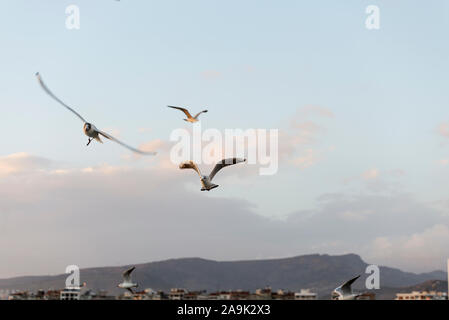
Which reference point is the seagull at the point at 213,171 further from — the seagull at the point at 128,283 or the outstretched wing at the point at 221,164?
the seagull at the point at 128,283

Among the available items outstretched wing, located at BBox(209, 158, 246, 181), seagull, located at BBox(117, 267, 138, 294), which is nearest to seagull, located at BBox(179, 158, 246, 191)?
outstretched wing, located at BBox(209, 158, 246, 181)

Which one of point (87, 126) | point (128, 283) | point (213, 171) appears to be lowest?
point (128, 283)

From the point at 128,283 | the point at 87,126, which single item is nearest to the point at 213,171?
the point at 87,126

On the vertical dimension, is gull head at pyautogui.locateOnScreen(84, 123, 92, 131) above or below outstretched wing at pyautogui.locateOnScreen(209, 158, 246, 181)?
above

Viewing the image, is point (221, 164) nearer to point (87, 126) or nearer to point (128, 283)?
point (87, 126)

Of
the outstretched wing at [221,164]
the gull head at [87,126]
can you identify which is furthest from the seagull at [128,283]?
the gull head at [87,126]

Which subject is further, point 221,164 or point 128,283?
point 128,283

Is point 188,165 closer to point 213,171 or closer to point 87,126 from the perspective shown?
point 213,171

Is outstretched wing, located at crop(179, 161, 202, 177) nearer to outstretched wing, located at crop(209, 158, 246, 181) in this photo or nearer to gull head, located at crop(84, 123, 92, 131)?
outstretched wing, located at crop(209, 158, 246, 181)

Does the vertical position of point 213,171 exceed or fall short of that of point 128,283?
it exceeds it
